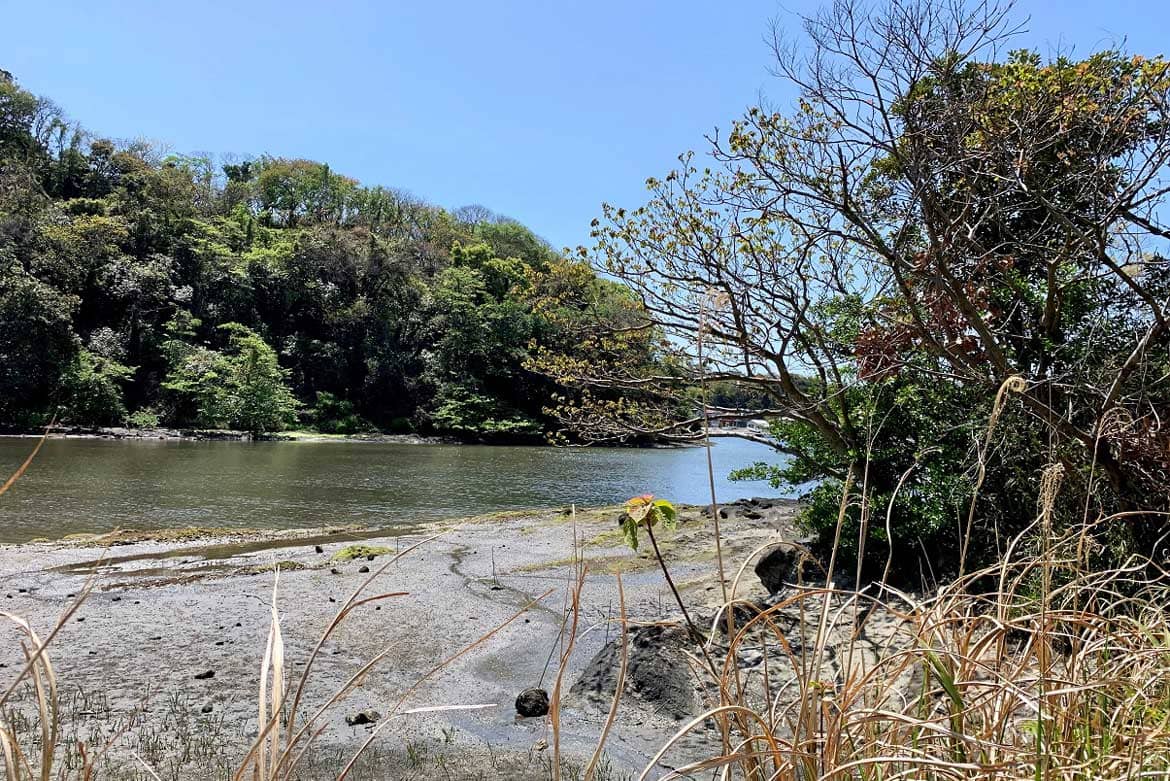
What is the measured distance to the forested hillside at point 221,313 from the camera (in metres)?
38.0

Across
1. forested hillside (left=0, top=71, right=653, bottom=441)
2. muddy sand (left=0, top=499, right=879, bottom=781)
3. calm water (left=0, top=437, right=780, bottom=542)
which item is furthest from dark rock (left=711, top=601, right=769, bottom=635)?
forested hillside (left=0, top=71, right=653, bottom=441)

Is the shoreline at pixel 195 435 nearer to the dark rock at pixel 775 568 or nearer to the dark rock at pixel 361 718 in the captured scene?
the dark rock at pixel 361 718

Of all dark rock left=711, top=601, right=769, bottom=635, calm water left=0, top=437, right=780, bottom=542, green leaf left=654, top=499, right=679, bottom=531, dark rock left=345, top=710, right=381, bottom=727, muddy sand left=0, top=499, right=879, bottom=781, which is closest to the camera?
dark rock left=711, top=601, right=769, bottom=635

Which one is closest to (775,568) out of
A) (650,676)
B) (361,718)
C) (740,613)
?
(740,613)

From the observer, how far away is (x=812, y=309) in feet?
27.0

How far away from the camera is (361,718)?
4.65 m

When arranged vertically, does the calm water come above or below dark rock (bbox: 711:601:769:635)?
below

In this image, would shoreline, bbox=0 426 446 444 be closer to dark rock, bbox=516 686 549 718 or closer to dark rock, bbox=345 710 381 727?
dark rock, bbox=345 710 381 727

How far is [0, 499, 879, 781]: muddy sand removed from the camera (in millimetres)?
4199

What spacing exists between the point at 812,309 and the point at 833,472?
1.80 meters

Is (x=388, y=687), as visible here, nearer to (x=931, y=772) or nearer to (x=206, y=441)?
(x=931, y=772)

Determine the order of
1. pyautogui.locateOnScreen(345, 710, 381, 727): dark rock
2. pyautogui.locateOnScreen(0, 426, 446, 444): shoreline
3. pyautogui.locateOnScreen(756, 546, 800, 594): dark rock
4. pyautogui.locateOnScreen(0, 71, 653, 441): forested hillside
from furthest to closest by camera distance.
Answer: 1. pyautogui.locateOnScreen(0, 71, 653, 441): forested hillside
2. pyautogui.locateOnScreen(0, 426, 446, 444): shoreline
3. pyautogui.locateOnScreen(756, 546, 800, 594): dark rock
4. pyautogui.locateOnScreen(345, 710, 381, 727): dark rock

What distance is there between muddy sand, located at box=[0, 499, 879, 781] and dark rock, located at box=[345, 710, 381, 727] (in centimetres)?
5

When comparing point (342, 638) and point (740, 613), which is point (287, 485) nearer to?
point (342, 638)
